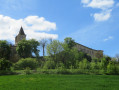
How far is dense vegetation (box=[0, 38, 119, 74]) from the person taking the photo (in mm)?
26656

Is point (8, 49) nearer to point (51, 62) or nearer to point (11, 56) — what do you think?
point (11, 56)

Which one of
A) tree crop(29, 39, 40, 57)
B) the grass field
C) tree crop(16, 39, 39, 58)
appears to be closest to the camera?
the grass field

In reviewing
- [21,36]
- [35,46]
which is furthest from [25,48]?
[21,36]

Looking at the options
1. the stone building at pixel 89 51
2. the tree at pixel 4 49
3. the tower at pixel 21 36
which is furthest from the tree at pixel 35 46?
the stone building at pixel 89 51

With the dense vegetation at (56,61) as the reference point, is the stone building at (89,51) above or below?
above

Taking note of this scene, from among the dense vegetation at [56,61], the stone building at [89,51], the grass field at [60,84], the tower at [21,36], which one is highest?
the tower at [21,36]

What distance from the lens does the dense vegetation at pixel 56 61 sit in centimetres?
2666

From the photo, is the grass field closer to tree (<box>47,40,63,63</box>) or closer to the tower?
tree (<box>47,40,63,63</box>)

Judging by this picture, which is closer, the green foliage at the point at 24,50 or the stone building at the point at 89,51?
the green foliage at the point at 24,50

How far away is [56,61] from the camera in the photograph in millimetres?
38531

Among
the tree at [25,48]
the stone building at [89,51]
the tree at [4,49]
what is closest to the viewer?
the tree at [25,48]

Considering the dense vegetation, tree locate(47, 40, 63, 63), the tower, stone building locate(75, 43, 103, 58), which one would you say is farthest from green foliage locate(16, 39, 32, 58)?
stone building locate(75, 43, 103, 58)

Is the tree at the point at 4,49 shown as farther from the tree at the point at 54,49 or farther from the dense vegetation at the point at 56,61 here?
the tree at the point at 54,49

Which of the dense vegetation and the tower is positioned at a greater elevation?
the tower
